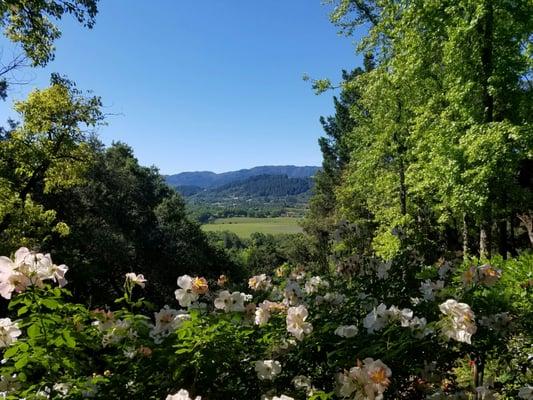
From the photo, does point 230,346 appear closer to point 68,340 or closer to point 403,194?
point 68,340

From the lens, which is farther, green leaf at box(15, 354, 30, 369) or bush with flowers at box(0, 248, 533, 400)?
bush with flowers at box(0, 248, 533, 400)

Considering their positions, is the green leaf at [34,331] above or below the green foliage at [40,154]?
below

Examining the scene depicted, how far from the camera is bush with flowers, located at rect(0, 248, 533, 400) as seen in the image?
1.93 meters

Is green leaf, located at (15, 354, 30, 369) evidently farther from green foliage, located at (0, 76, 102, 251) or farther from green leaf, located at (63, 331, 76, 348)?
green foliage, located at (0, 76, 102, 251)

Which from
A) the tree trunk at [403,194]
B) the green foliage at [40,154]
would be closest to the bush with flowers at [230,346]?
the green foliage at [40,154]

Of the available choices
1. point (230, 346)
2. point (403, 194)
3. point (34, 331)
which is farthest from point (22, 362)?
point (403, 194)

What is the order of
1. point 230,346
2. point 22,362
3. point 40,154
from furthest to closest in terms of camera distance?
point 40,154 < point 230,346 < point 22,362

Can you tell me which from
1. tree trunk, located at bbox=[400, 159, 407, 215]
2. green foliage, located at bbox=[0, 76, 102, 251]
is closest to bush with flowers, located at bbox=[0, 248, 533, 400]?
green foliage, located at bbox=[0, 76, 102, 251]

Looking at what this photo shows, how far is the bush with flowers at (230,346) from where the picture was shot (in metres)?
1.93

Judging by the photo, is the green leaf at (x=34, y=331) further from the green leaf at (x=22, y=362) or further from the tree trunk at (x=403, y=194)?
the tree trunk at (x=403, y=194)

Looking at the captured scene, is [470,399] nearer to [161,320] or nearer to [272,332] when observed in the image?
[272,332]

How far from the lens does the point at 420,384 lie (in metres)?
2.49

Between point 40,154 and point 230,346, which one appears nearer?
point 230,346

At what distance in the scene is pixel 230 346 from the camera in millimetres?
2189
